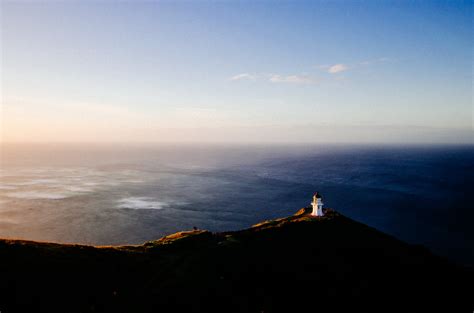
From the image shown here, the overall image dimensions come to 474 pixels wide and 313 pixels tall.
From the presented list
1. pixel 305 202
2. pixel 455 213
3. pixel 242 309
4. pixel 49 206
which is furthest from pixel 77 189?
pixel 455 213

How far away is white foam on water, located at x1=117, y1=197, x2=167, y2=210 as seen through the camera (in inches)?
3698

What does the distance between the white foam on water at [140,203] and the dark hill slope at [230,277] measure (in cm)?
6796

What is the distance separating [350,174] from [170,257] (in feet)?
496

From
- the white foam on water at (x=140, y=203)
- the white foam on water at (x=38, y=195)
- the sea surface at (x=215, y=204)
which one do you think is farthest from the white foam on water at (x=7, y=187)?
the white foam on water at (x=140, y=203)

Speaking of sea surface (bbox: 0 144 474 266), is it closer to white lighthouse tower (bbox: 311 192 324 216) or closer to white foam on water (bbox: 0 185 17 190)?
white foam on water (bbox: 0 185 17 190)

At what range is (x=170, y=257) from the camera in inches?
984

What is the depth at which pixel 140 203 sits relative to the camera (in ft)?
326

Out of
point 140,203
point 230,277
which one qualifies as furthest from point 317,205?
point 140,203

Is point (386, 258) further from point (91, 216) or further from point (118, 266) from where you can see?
point (91, 216)

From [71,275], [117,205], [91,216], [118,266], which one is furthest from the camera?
[117,205]

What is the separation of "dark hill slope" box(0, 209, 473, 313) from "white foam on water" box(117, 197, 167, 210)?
223 ft

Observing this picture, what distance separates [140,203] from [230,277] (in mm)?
82763

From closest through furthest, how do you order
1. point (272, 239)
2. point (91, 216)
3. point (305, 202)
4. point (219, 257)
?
point (219, 257) → point (272, 239) → point (91, 216) → point (305, 202)

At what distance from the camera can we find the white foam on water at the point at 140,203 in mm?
93938
